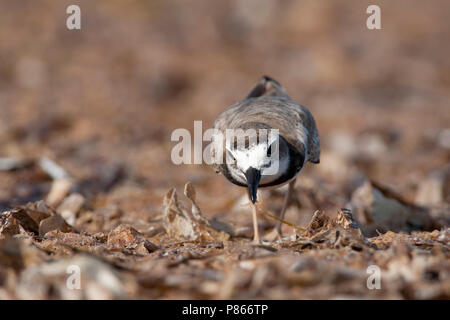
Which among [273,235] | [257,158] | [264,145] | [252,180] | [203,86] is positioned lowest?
[273,235]

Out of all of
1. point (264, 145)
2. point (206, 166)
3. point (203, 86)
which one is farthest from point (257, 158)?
point (203, 86)

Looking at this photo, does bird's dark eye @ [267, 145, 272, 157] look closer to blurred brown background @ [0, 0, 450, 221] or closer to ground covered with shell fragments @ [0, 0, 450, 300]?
ground covered with shell fragments @ [0, 0, 450, 300]

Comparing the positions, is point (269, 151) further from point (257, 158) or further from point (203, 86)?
point (203, 86)

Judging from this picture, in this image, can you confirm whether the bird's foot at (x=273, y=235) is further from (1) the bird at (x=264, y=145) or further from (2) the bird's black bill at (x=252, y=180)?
(2) the bird's black bill at (x=252, y=180)

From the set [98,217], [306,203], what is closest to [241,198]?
[306,203]

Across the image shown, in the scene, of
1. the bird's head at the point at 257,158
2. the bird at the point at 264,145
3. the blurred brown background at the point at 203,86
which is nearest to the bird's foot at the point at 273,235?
the bird at the point at 264,145

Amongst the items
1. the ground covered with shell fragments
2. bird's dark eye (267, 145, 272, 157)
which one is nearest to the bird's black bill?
bird's dark eye (267, 145, 272, 157)
